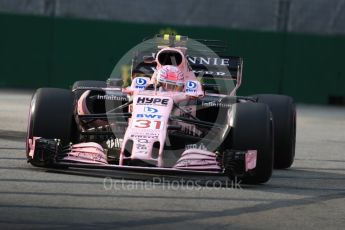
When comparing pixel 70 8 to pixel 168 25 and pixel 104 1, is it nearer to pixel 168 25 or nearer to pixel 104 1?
pixel 104 1

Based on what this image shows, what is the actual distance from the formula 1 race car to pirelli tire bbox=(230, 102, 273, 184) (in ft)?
0.03

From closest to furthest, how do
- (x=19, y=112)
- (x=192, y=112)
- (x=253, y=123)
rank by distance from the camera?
(x=253, y=123) < (x=192, y=112) < (x=19, y=112)

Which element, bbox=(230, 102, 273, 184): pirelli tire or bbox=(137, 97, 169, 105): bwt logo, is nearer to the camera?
bbox=(230, 102, 273, 184): pirelli tire

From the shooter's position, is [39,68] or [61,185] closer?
[61,185]

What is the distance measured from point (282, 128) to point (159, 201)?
353cm

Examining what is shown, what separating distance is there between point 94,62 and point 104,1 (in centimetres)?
202

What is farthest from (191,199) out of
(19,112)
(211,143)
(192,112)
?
(19,112)

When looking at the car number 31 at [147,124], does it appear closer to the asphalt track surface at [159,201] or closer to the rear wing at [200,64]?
the asphalt track surface at [159,201]

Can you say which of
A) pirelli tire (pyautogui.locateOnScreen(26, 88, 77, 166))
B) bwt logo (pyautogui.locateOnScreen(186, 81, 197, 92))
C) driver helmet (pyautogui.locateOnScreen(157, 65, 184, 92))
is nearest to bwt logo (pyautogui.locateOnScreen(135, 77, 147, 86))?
driver helmet (pyautogui.locateOnScreen(157, 65, 184, 92))

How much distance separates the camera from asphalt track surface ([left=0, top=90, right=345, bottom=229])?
7277 mm

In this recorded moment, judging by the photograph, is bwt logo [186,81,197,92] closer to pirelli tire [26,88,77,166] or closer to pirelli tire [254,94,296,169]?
pirelli tire [254,94,296,169]

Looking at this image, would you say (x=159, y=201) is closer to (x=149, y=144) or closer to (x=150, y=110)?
(x=149, y=144)

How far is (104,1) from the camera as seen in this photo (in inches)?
1128

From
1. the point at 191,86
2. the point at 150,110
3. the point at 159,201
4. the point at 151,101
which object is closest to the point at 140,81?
the point at 191,86
